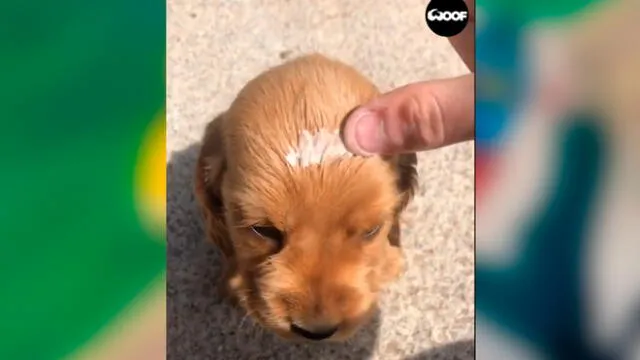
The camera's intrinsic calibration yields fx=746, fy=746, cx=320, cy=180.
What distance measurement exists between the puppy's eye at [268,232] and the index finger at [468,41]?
33cm

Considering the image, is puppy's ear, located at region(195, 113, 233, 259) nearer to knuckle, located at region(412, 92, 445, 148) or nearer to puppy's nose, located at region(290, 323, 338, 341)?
puppy's nose, located at region(290, 323, 338, 341)

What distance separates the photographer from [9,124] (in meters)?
1.01

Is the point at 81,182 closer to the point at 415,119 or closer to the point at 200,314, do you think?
the point at 200,314

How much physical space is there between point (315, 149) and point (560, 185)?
359 mm

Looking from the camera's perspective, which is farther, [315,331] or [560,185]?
[560,185]

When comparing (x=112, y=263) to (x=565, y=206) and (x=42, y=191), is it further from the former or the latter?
(x=565, y=206)

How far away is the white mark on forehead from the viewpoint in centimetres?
91

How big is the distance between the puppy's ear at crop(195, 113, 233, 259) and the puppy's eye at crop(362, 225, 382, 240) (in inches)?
6.8

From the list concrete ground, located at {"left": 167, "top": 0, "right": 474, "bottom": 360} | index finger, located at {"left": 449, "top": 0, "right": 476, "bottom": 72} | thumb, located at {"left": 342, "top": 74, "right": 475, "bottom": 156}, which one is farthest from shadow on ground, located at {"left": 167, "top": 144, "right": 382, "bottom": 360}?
index finger, located at {"left": 449, "top": 0, "right": 476, "bottom": 72}

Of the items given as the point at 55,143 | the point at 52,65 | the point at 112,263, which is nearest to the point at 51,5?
the point at 52,65

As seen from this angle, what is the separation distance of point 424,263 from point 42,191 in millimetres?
521

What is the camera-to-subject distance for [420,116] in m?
0.95

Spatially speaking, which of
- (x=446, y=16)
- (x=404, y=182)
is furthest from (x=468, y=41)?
(x=404, y=182)

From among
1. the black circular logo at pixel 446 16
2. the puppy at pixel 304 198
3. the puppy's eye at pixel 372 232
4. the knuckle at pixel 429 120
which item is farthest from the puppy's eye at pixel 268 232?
the black circular logo at pixel 446 16
